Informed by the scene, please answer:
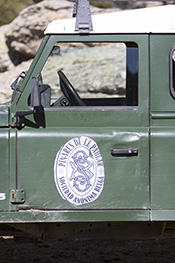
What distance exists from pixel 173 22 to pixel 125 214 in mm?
1551

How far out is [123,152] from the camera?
3.27m

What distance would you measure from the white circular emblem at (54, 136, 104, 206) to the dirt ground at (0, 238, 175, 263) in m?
1.91

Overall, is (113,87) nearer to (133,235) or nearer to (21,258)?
(21,258)

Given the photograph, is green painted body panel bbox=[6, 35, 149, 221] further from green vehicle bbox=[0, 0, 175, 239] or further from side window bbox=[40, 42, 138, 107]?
side window bbox=[40, 42, 138, 107]

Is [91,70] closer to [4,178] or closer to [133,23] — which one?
[133,23]

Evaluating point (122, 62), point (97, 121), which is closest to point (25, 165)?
point (97, 121)

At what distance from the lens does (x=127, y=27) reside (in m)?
3.37

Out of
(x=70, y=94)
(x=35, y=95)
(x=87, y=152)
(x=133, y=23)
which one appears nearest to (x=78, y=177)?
(x=87, y=152)

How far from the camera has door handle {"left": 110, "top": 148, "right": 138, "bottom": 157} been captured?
327 cm

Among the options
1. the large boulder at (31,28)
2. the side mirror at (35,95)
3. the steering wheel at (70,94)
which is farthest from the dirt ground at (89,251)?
the large boulder at (31,28)

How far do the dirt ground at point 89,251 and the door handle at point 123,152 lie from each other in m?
2.07

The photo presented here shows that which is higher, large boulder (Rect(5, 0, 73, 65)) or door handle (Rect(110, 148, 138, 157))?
large boulder (Rect(5, 0, 73, 65))

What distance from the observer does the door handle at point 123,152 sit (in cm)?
327

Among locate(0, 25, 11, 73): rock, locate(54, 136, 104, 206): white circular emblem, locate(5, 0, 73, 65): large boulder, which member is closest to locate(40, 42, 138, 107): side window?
locate(5, 0, 73, 65): large boulder
